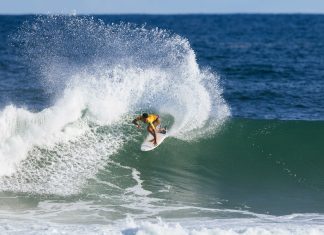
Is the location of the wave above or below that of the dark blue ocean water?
below

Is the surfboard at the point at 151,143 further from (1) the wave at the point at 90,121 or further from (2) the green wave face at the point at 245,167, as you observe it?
(1) the wave at the point at 90,121

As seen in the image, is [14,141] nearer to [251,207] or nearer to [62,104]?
[62,104]

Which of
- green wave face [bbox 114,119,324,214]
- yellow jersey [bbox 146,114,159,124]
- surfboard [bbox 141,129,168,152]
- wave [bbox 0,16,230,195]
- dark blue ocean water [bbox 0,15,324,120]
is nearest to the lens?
green wave face [bbox 114,119,324,214]

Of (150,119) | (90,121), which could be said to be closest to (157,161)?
(150,119)

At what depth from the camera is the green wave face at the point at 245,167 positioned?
1583 centimetres

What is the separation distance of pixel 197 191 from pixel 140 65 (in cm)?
1219

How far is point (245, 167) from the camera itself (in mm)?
18422

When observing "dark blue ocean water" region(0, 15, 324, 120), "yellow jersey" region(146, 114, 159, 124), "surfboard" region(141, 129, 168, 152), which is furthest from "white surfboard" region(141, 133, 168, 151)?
"dark blue ocean water" region(0, 15, 324, 120)

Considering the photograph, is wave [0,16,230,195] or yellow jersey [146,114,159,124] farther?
yellow jersey [146,114,159,124]

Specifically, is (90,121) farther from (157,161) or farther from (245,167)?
(245,167)

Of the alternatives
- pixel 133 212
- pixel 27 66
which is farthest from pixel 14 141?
pixel 27 66

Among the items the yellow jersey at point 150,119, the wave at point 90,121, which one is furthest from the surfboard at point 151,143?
the yellow jersey at point 150,119

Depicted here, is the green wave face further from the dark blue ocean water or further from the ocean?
the dark blue ocean water

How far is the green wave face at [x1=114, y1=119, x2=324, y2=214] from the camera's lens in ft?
51.9
